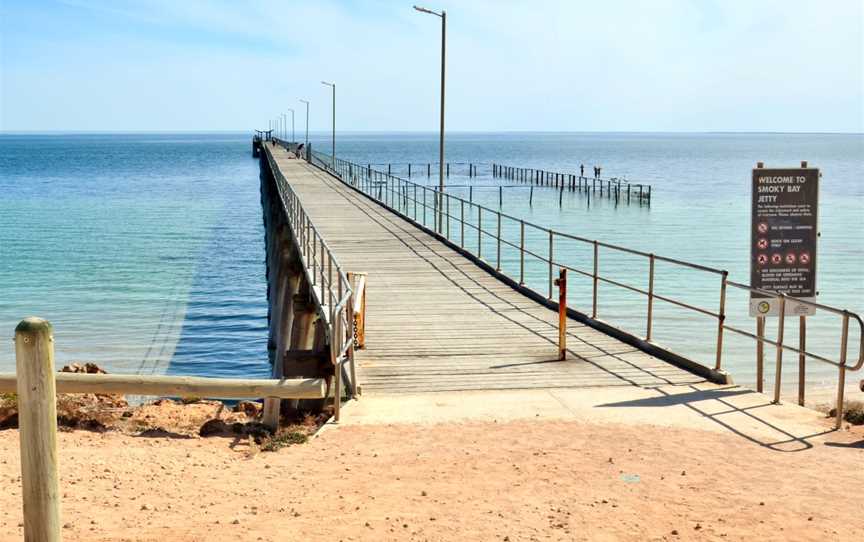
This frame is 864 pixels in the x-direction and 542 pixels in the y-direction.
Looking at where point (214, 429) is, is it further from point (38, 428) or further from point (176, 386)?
point (38, 428)

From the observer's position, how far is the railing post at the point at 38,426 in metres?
4.93

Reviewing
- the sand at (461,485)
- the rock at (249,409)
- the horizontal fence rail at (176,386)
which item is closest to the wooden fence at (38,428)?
the sand at (461,485)

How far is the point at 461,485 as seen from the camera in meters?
7.23

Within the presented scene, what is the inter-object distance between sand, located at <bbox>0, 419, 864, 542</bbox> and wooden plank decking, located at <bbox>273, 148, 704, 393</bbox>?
1.73 metres

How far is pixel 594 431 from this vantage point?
8.59 metres

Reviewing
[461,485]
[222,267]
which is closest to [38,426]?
[461,485]

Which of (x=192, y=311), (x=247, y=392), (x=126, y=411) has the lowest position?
(x=192, y=311)

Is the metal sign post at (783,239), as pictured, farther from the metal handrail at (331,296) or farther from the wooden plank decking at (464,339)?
the metal handrail at (331,296)

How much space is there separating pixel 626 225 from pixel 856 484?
1827 inches

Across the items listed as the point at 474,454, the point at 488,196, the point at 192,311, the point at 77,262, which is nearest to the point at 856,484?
the point at 474,454

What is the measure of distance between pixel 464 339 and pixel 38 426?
7693 millimetres

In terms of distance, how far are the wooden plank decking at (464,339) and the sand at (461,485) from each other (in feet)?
5.67

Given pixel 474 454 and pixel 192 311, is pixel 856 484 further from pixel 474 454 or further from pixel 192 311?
pixel 192 311

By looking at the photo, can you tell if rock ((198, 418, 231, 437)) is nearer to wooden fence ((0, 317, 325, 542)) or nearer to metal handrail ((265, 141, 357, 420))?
metal handrail ((265, 141, 357, 420))
